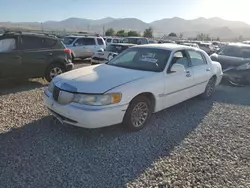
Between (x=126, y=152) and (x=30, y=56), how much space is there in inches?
198

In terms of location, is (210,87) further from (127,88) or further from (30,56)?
(30,56)

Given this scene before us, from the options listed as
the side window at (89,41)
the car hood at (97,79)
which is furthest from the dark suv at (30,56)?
the side window at (89,41)

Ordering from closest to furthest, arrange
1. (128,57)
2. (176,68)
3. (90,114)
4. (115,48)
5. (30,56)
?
(90,114) → (176,68) → (128,57) → (30,56) → (115,48)

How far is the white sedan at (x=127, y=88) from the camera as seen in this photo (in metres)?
3.85

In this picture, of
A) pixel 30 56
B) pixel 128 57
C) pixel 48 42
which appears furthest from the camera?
pixel 48 42

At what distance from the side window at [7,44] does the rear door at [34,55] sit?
8.5 inches

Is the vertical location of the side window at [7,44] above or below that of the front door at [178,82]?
above

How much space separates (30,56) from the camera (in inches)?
291

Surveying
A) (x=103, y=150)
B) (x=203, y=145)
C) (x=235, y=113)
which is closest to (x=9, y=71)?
(x=103, y=150)

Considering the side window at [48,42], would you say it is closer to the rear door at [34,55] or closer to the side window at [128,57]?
the rear door at [34,55]

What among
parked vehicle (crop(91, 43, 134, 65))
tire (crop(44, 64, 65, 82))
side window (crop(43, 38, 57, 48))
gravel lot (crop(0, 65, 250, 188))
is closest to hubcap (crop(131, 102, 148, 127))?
gravel lot (crop(0, 65, 250, 188))

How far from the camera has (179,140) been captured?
14.0ft

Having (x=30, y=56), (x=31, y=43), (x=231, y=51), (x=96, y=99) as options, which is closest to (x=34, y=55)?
(x=30, y=56)

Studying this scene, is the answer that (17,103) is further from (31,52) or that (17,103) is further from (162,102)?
(162,102)
